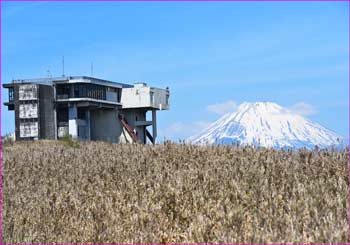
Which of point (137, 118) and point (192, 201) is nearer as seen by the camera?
point (192, 201)

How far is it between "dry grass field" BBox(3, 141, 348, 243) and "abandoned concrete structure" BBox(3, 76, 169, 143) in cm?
5124

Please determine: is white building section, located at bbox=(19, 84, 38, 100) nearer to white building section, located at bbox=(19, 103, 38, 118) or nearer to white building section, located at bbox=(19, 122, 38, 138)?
white building section, located at bbox=(19, 103, 38, 118)

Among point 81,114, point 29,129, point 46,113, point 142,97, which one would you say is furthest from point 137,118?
point 29,129

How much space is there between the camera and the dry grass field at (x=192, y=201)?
5258 millimetres

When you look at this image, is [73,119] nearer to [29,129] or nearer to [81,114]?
[81,114]

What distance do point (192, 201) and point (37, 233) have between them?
1769mm

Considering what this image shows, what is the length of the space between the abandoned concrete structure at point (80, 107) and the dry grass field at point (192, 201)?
2017 inches

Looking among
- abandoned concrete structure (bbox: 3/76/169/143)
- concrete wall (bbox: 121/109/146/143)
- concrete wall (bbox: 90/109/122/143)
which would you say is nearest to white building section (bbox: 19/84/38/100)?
abandoned concrete structure (bbox: 3/76/169/143)

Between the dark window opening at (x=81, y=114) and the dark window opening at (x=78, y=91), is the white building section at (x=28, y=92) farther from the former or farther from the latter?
the dark window opening at (x=81, y=114)

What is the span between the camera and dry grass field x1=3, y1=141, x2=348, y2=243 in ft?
17.3

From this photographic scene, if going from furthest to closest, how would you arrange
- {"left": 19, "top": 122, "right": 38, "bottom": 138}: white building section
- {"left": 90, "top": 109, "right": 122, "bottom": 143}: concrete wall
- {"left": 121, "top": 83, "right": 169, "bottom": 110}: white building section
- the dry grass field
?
{"left": 121, "top": 83, "right": 169, "bottom": 110}: white building section
{"left": 90, "top": 109, "right": 122, "bottom": 143}: concrete wall
{"left": 19, "top": 122, "right": 38, "bottom": 138}: white building section
the dry grass field

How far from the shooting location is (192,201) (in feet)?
22.5

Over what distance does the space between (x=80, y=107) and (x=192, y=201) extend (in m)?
62.9

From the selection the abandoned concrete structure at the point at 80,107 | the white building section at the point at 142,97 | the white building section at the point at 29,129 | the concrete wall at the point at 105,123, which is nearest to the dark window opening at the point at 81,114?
the abandoned concrete structure at the point at 80,107
